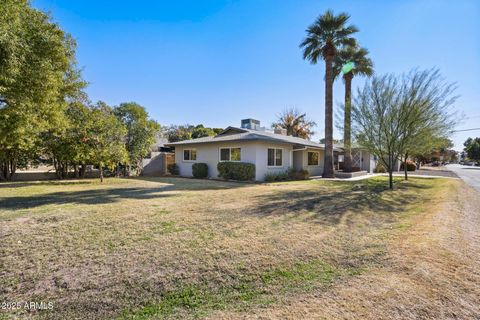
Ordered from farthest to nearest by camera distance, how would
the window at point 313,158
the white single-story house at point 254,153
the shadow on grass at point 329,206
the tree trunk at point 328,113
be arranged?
the window at point 313,158, the tree trunk at point 328,113, the white single-story house at point 254,153, the shadow on grass at point 329,206

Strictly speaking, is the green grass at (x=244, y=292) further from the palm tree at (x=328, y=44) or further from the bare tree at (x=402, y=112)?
the palm tree at (x=328, y=44)

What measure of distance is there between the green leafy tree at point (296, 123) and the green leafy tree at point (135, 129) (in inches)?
910

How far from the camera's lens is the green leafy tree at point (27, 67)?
22.2ft

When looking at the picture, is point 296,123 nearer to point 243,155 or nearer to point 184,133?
point 184,133

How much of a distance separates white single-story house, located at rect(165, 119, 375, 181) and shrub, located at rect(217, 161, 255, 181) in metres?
0.40

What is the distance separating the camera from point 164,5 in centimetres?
1005

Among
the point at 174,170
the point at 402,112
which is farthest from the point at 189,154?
the point at 402,112

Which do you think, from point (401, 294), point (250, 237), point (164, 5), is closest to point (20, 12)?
point (164, 5)

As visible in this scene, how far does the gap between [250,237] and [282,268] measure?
3.92 ft

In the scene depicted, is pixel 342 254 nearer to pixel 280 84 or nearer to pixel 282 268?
pixel 282 268

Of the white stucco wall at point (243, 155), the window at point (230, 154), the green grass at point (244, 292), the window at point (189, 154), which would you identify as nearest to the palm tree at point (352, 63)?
the white stucco wall at point (243, 155)

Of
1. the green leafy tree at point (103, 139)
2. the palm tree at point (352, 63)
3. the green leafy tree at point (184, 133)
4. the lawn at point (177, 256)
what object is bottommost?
the lawn at point (177, 256)

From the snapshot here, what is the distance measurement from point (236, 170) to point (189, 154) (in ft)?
19.4

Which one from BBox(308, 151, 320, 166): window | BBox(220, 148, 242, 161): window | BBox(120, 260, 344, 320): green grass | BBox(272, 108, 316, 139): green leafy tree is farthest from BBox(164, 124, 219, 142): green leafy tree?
BBox(120, 260, 344, 320): green grass
